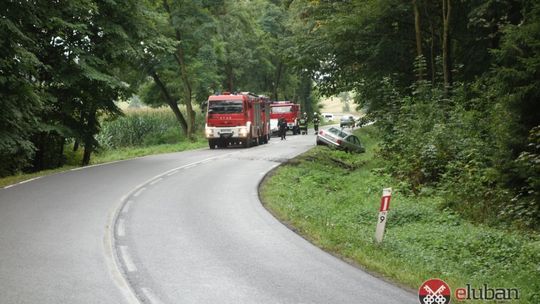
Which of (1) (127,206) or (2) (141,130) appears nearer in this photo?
(1) (127,206)

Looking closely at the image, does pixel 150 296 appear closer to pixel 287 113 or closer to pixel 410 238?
pixel 410 238

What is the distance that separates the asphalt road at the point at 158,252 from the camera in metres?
7.48

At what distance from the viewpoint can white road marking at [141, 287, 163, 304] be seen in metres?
7.14

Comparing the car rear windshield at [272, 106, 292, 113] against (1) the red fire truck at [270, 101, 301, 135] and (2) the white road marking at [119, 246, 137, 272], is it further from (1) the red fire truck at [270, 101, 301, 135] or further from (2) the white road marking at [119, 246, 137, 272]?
(2) the white road marking at [119, 246, 137, 272]

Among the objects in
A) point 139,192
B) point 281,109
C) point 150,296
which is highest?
point 281,109

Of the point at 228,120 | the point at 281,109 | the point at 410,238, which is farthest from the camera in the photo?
the point at 281,109

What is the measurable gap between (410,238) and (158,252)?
192 inches

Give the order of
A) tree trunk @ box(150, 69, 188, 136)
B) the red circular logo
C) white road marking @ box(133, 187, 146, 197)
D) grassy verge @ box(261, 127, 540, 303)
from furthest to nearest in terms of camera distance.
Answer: tree trunk @ box(150, 69, 188, 136)
white road marking @ box(133, 187, 146, 197)
grassy verge @ box(261, 127, 540, 303)
the red circular logo

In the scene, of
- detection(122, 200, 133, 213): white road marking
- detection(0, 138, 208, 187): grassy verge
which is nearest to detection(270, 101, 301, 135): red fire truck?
detection(0, 138, 208, 187): grassy verge

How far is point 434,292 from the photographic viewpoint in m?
7.32

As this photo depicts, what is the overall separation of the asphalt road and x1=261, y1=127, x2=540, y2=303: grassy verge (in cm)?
55

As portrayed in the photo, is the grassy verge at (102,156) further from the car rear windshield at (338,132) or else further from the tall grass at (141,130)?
the car rear windshield at (338,132)

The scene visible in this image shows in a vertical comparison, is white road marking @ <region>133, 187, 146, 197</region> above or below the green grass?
below

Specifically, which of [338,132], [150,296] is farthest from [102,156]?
[150,296]
